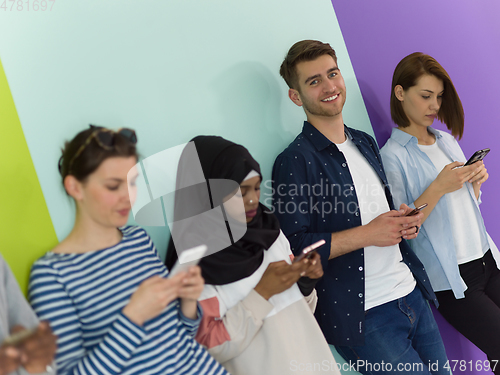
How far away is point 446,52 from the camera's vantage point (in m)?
1.98

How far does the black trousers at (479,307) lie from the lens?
5.02 feet

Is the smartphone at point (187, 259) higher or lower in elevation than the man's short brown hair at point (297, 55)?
lower

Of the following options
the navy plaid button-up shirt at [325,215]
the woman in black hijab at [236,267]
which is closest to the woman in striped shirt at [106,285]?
the woman in black hijab at [236,267]

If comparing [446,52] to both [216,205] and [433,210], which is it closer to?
[433,210]

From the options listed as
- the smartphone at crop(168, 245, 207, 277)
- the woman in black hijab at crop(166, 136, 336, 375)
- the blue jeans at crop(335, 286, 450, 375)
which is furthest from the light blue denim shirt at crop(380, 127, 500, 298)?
the smartphone at crop(168, 245, 207, 277)

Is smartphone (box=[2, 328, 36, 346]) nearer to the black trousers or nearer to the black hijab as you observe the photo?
the black hijab

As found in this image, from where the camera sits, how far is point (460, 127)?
1804mm

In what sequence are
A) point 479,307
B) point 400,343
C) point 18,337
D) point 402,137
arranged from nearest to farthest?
point 18,337, point 400,343, point 479,307, point 402,137

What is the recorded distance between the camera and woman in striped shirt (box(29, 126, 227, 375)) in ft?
2.39

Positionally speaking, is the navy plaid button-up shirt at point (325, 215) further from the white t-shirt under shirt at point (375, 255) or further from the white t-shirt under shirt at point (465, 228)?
the white t-shirt under shirt at point (465, 228)

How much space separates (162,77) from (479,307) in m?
1.35

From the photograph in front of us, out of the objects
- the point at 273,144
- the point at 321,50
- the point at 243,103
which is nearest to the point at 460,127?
the point at 321,50

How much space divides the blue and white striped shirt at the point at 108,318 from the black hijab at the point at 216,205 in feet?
0.40

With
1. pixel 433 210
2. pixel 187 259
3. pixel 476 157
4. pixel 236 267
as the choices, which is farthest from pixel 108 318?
pixel 476 157
